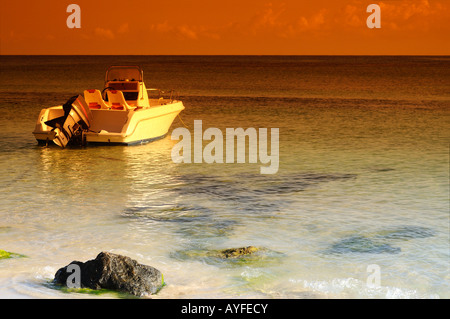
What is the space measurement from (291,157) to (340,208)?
18.0 ft

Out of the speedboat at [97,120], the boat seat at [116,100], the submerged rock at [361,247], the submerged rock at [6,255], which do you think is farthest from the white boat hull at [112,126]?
the submerged rock at [361,247]

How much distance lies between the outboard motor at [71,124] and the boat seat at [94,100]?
1.95 feet

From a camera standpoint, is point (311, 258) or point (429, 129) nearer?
point (311, 258)

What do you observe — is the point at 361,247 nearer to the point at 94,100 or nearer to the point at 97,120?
the point at 97,120

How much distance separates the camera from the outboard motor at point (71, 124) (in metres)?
16.2

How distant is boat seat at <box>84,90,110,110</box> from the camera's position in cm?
1709

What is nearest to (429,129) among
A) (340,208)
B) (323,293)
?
(340,208)

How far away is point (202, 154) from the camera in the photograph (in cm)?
1647

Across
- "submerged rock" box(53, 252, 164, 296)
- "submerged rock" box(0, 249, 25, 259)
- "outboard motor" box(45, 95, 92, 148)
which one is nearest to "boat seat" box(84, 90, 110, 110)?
"outboard motor" box(45, 95, 92, 148)

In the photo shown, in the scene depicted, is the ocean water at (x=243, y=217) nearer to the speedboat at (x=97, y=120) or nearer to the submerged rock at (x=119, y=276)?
the submerged rock at (x=119, y=276)

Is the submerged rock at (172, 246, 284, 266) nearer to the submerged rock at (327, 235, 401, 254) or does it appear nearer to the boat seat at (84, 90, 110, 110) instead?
the submerged rock at (327, 235, 401, 254)

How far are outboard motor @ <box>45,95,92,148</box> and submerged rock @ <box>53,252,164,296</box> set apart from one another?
409 inches

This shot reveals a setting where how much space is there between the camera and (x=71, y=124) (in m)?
16.6
